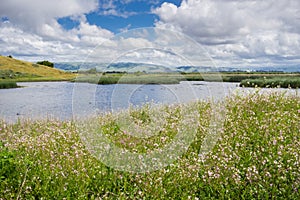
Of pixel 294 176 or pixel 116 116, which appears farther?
pixel 116 116

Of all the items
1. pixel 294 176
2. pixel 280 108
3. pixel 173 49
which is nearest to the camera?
pixel 294 176

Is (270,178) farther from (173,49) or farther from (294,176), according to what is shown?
(173,49)

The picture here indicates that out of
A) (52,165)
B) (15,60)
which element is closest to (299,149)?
(52,165)

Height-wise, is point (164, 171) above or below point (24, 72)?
below

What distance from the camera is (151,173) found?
5.50m

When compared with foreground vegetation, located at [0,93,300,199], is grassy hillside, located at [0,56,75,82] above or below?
above

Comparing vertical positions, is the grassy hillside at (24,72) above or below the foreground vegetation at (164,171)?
above

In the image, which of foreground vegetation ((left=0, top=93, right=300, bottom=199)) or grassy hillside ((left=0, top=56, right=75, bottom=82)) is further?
grassy hillside ((left=0, top=56, right=75, bottom=82))

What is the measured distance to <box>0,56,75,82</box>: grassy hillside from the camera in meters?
60.1

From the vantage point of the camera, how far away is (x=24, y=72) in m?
66.1

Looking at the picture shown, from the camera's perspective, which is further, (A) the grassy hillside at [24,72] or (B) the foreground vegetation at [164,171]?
(A) the grassy hillside at [24,72]

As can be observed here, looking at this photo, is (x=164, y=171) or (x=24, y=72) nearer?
(x=164, y=171)

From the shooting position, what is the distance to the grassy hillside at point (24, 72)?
197 ft

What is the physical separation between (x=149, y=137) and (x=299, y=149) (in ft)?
10.9
